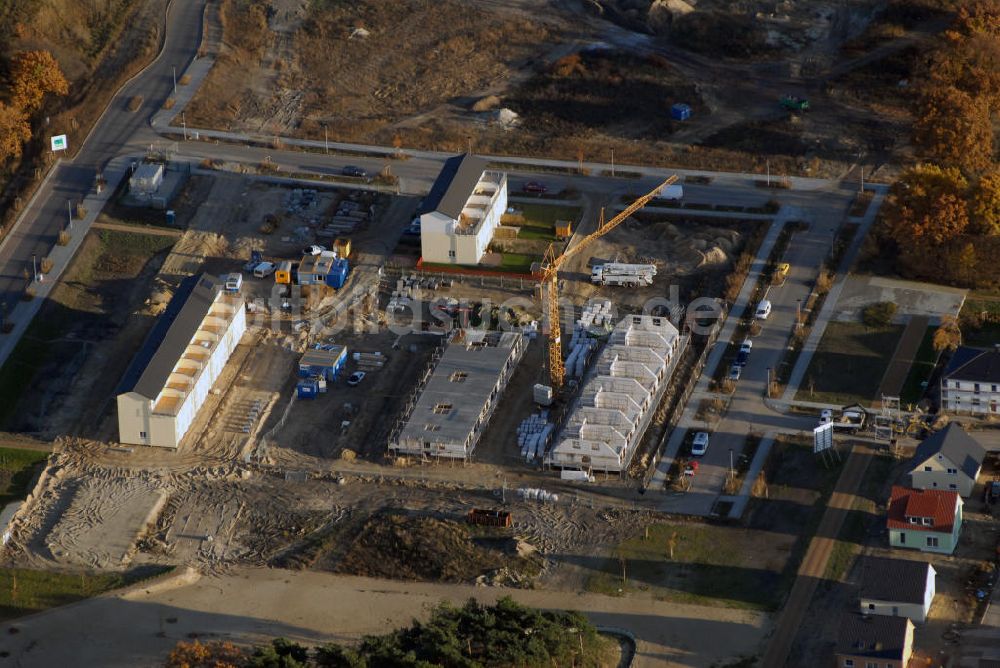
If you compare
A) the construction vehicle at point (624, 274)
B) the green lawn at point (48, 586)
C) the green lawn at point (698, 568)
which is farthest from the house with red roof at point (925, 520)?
the green lawn at point (48, 586)

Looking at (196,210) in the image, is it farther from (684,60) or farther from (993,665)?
(993,665)

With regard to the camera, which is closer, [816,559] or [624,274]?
[816,559]

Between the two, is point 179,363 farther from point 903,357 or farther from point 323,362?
point 903,357

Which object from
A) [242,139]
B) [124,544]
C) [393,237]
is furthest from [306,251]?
[124,544]

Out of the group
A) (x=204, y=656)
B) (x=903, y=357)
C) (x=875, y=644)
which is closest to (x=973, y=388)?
(x=903, y=357)

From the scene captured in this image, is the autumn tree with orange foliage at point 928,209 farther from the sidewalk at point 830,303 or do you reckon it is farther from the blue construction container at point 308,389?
the blue construction container at point 308,389

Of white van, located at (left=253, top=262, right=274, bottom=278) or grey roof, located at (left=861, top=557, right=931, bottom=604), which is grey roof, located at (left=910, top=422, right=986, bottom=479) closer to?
grey roof, located at (left=861, top=557, right=931, bottom=604)

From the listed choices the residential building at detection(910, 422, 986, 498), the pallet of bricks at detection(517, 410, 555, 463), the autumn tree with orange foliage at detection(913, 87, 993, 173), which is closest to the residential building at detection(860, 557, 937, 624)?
the residential building at detection(910, 422, 986, 498)
